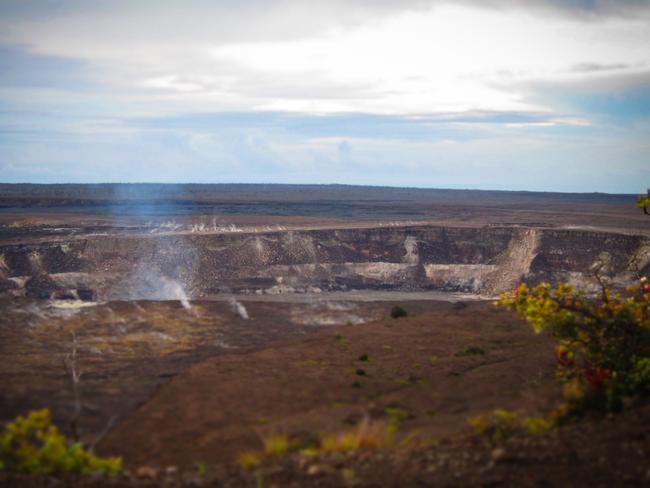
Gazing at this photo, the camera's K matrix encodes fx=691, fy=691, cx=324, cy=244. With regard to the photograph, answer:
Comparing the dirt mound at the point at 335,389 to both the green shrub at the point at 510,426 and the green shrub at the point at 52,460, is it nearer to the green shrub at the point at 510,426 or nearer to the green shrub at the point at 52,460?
the green shrub at the point at 510,426

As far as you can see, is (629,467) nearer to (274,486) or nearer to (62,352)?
(274,486)

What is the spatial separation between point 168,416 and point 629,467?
534 inches

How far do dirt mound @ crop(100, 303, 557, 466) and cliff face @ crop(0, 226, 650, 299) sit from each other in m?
23.5

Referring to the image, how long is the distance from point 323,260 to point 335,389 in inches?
1556

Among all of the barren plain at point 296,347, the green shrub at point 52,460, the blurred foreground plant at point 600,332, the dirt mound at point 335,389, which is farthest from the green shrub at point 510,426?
the green shrub at point 52,460

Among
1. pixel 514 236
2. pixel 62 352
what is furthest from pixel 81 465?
pixel 514 236

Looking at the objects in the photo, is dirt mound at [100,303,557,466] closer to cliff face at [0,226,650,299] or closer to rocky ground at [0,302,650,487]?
rocky ground at [0,302,650,487]

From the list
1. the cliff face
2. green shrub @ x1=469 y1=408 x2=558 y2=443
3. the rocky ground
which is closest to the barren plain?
the rocky ground

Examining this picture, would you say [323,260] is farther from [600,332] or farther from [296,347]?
[600,332]

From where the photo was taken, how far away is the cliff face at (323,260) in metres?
53.6

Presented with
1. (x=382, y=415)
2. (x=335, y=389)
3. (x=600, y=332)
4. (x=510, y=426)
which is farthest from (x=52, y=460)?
(x=600, y=332)

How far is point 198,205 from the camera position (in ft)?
394

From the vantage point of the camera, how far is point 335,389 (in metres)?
23.3

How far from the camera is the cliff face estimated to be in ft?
176
